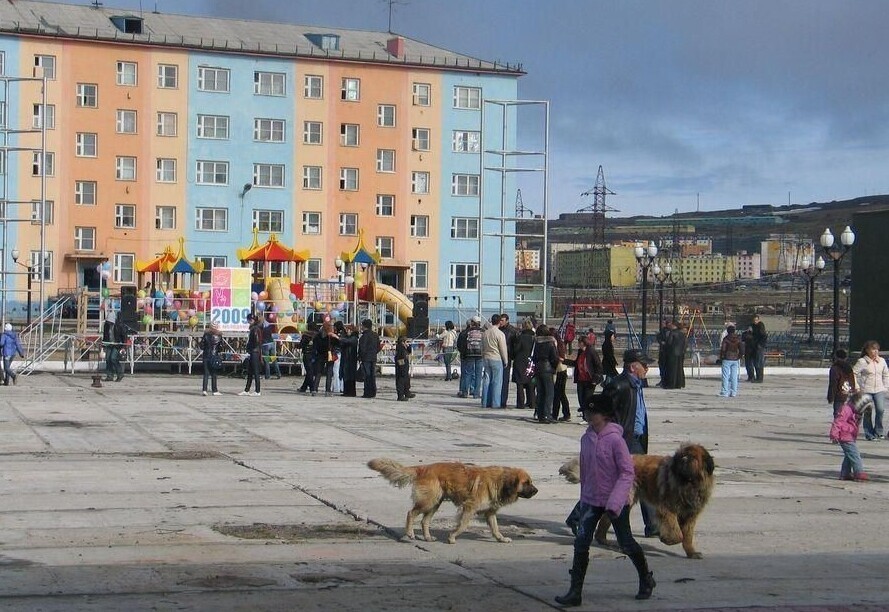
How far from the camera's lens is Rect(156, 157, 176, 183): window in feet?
224

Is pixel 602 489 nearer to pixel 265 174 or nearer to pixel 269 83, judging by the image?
pixel 265 174

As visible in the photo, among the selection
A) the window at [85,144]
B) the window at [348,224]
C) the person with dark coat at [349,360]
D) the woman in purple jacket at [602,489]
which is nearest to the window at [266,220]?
the window at [348,224]

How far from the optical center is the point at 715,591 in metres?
9.87

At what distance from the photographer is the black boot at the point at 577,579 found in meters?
8.99

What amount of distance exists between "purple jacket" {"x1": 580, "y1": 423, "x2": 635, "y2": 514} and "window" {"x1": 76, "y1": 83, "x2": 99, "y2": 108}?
61.8 meters

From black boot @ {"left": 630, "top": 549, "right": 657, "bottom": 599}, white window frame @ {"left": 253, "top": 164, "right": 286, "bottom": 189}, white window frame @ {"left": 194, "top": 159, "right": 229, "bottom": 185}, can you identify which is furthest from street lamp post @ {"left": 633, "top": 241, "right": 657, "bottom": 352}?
black boot @ {"left": 630, "top": 549, "right": 657, "bottom": 599}

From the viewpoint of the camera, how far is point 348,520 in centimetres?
1276

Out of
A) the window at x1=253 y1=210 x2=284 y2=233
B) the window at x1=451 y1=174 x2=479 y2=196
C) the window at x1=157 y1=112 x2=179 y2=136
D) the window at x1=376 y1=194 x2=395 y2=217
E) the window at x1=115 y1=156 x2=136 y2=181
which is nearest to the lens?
the window at x1=115 y1=156 x2=136 y2=181

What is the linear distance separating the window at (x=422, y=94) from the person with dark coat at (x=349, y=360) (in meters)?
44.7

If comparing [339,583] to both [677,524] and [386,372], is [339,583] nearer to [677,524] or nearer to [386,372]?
[677,524]

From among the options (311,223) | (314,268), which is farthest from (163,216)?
(314,268)

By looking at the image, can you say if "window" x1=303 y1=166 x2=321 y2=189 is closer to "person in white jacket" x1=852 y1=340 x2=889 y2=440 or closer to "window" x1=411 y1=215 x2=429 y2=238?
"window" x1=411 y1=215 x2=429 y2=238

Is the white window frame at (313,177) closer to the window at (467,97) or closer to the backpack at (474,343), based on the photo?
Answer: the window at (467,97)

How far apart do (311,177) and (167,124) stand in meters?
8.37
